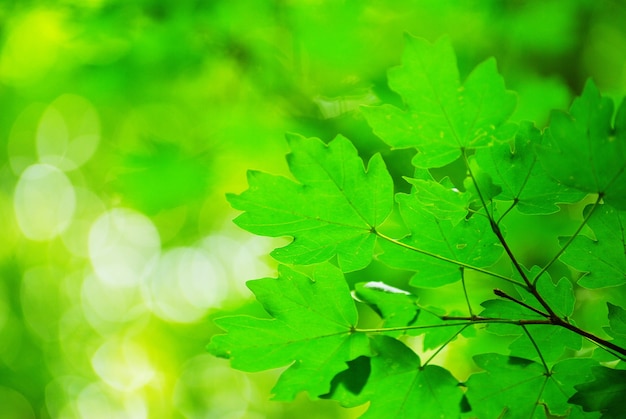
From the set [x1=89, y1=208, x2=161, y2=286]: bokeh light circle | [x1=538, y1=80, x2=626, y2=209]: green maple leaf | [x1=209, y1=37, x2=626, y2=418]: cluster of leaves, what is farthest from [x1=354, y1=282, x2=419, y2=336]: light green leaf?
[x1=89, y1=208, x2=161, y2=286]: bokeh light circle

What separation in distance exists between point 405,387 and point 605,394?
0.66 ft

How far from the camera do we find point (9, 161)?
288 inches

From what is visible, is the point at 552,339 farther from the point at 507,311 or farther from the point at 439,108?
the point at 439,108

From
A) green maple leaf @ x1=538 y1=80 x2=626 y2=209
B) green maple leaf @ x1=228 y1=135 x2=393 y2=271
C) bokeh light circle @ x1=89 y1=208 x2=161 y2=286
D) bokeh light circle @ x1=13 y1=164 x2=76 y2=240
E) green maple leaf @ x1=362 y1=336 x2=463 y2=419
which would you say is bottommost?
bokeh light circle @ x1=89 y1=208 x2=161 y2=286

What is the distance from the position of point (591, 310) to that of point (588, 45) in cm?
180

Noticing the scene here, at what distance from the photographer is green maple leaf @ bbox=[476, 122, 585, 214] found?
0.56 m

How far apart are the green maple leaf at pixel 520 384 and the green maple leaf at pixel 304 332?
14 centimetres

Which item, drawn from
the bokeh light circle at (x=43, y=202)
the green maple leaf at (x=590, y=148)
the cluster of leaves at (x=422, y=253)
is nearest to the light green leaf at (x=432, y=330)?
the cluster of leaves at (x=422, y=253)

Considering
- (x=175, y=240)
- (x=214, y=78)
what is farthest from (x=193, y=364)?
(x=214, y=78)

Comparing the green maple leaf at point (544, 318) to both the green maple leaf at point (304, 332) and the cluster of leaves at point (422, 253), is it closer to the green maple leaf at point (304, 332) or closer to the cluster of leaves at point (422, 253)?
the cluster of leaves at point (422, 253)

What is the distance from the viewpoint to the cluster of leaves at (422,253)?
0.58 metres

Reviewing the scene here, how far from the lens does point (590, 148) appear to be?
1.58 feet

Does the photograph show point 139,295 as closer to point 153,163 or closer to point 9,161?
point 9,161

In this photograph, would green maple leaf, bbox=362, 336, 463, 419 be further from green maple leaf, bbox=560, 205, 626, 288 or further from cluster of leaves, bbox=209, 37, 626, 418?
green maple leaf, bbox=560, 205, 626, 288
